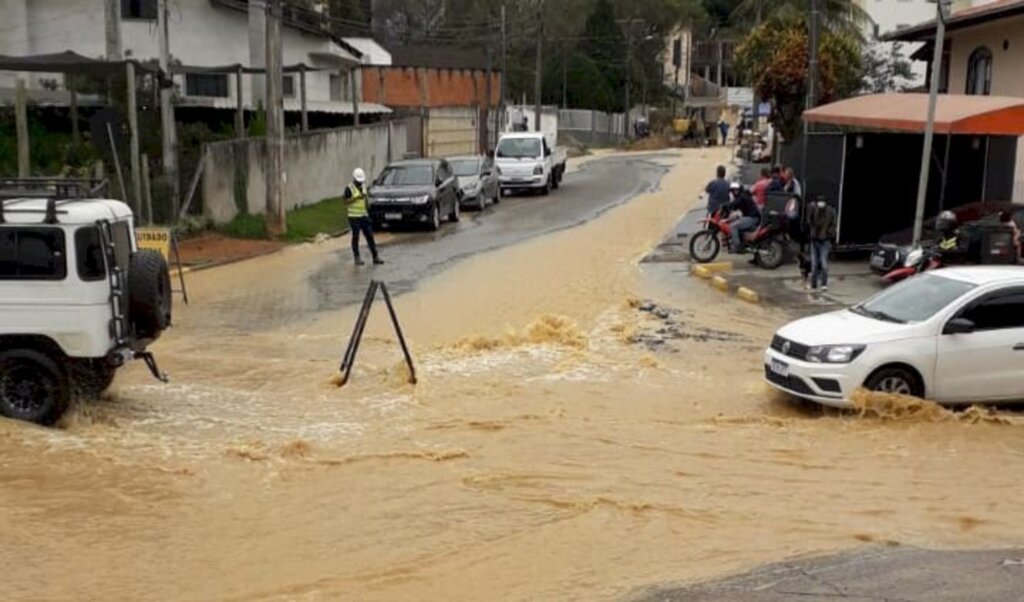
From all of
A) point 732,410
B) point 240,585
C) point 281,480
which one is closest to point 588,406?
point 732,410

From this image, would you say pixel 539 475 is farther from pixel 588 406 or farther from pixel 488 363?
pixel 488 363

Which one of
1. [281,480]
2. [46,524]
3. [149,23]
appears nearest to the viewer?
[46,524]

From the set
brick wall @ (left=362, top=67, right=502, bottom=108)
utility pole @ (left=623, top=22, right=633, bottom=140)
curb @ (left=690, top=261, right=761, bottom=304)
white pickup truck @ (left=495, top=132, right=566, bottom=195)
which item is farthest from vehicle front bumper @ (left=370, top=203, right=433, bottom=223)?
utility pole @ (left=623, top=22, right=633, bottom=140)

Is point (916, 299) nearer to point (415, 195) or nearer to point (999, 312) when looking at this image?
point (999, 312)

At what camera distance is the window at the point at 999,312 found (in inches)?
461

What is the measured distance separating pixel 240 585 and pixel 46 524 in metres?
2.14

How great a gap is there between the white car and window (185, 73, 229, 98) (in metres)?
29.5

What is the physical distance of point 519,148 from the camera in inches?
1594

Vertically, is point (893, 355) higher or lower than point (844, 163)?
lower

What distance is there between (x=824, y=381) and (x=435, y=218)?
18474 millimetres

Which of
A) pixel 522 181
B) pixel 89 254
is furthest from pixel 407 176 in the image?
pixel 89 254

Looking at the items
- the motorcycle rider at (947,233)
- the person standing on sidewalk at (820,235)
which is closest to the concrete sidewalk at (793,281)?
the person standing on sidewalk at (820,235)

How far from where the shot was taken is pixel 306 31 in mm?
42531

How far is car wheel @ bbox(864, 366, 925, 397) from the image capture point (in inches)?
453
